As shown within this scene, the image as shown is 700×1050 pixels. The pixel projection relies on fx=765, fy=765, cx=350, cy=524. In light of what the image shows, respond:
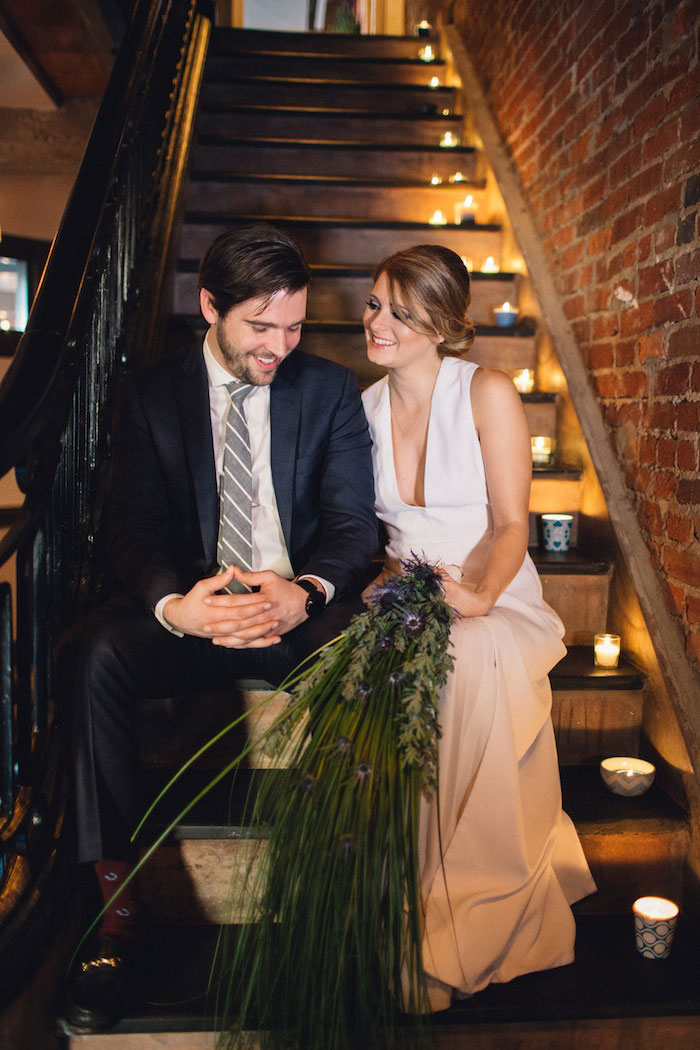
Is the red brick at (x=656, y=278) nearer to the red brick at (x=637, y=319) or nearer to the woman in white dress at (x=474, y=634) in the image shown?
the red brick at (x=637, y=319)

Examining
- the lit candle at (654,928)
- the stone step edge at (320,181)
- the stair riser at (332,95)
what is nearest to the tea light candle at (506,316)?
the stone step edge at (320,181)

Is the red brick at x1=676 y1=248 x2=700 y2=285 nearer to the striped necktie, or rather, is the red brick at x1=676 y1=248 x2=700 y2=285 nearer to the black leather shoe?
the striped necktie

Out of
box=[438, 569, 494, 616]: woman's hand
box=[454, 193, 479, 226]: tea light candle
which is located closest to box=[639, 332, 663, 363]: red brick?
box=[438, 569, 494, 616]: woman's hand

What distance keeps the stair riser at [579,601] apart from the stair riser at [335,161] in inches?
93.1

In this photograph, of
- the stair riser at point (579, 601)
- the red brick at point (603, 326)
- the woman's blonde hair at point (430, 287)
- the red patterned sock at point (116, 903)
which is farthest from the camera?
the red brick at point (603, 326)

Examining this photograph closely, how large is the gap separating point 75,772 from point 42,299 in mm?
936

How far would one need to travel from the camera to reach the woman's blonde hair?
6.21 feet

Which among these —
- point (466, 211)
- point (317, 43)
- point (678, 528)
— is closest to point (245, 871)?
point (678, 528)

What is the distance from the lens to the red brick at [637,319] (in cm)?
205

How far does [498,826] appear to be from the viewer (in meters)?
1.55

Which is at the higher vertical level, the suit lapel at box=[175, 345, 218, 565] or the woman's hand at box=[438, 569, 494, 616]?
the suit lapel at box=[175, 345, 218, 565]

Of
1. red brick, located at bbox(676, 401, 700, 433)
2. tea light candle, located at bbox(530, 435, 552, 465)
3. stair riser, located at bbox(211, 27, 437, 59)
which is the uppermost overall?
stair riser, located at bbox(211, 27, 437, 59)

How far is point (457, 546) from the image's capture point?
1964 millimetres

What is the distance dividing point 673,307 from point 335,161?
92.4 inches
